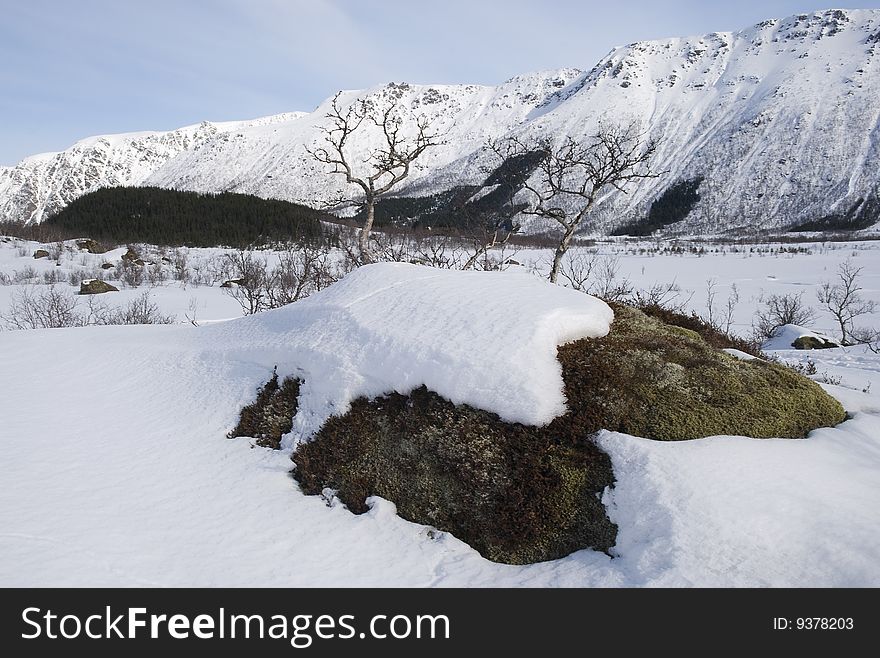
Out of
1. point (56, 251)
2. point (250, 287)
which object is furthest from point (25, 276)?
point (250, 287)

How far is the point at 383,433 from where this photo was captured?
4.20 m

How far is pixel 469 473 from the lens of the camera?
12.2 ft

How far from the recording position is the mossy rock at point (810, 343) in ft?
41.5

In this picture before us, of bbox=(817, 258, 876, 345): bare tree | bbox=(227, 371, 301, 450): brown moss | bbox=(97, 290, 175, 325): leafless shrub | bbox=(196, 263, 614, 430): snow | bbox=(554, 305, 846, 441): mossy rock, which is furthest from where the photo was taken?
bbox=(817, 258, 876, 345): bare tree

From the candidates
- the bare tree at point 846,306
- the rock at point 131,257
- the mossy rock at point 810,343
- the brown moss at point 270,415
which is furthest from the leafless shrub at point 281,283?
the bare tree at point 846,306

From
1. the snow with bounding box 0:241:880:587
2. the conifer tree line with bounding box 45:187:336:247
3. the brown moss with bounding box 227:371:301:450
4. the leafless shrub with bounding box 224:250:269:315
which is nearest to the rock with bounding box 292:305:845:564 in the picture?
the snow with bounding box 0:241:880:587

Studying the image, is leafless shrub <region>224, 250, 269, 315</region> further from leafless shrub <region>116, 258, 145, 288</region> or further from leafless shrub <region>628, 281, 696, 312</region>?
leafless shrub <region>628, 281, 696, 312</region>

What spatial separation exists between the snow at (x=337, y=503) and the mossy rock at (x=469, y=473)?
0.12 meters

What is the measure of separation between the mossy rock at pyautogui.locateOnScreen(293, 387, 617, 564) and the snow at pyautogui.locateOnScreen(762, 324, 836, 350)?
40.2ft

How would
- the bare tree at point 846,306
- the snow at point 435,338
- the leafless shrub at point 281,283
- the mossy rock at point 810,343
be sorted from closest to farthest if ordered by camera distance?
1. the snow at point 435,338
2. the mossy rock at point 810,343
3. the leafless shrub at point 281,283
4. the bare tree at point 846,306

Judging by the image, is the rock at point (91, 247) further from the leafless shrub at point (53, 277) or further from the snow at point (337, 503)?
the snow at point (337, 503)

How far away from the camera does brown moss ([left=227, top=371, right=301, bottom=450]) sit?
15.5ft

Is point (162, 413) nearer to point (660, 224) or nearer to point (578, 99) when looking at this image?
point (660, 224)
